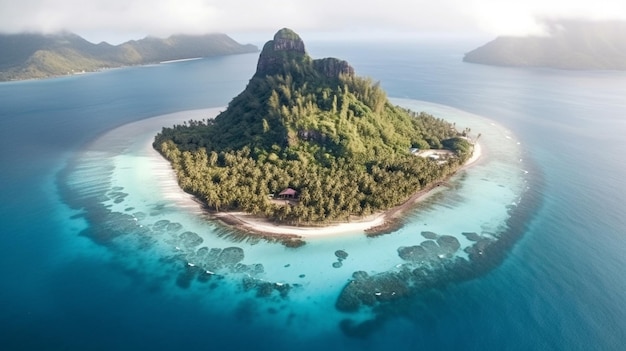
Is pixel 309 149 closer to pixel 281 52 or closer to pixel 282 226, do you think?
pixel 282 226

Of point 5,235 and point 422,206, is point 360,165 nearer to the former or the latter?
point 422,206

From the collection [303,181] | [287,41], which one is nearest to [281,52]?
[287,41]

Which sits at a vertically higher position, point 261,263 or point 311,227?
point 311,227

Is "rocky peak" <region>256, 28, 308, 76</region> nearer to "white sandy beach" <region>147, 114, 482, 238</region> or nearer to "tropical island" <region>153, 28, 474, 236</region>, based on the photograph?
"tropical island" <region>153, 28, 474, 236</region>

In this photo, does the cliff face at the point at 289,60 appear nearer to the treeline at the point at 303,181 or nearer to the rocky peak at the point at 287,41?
the rocky peak at the point at 287,41

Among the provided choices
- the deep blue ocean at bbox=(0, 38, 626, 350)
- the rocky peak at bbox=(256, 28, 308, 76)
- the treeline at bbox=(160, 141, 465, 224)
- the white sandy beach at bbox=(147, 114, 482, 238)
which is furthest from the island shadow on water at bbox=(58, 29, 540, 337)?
the rocky peak at bbox=(256, 28, 308, 76)

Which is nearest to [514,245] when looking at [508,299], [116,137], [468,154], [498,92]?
[508,299]
